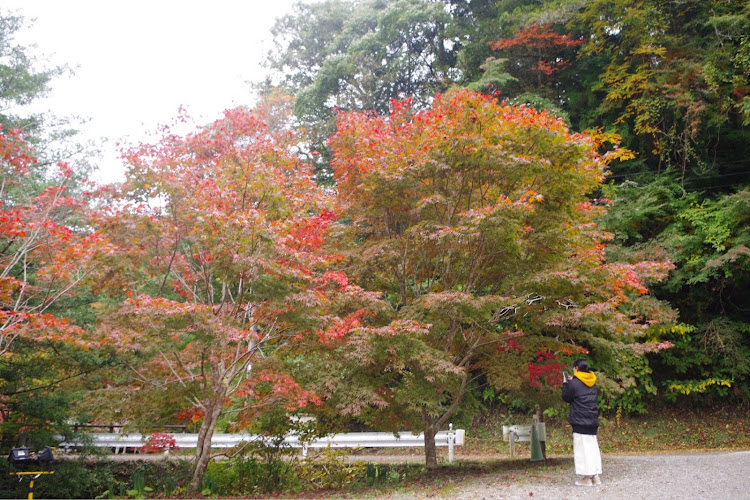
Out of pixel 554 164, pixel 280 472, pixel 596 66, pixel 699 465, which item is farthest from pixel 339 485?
pixel 596 66

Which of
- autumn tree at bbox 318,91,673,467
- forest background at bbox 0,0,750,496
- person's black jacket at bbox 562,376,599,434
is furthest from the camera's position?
autumn tree at bbox 318,91,673,467

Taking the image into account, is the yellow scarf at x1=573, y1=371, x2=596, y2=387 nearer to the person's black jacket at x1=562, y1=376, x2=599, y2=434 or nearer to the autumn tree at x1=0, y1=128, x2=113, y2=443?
the person's black jacket at x1=562, y1=376, x2=599, y2=434

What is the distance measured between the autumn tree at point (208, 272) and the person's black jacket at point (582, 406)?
3.31m

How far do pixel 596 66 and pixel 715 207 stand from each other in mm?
5947

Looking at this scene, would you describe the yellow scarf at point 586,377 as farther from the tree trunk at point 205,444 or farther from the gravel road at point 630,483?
the tree trunk at point 205,444

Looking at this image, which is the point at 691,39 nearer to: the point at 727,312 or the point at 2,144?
the point at 727,312

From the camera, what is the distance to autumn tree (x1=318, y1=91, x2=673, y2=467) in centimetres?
680

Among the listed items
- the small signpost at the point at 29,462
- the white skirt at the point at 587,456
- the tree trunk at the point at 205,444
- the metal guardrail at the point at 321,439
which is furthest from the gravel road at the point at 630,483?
the small signpost at the point at 29,462

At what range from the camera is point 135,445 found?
37.9 feet

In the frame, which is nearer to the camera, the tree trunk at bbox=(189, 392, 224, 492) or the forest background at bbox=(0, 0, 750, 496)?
the forest background at bbox=(0, 0, 750, 496)

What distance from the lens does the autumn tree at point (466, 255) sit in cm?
680

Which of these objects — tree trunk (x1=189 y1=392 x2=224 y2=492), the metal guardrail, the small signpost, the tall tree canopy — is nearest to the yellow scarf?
tree trunk (x1=189 y1=392 x2=224 y2=492)

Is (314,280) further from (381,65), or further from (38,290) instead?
(381,65)

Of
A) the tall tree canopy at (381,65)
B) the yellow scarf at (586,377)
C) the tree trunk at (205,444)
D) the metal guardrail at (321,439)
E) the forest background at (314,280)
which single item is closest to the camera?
the yellow scarf at (586,377)
